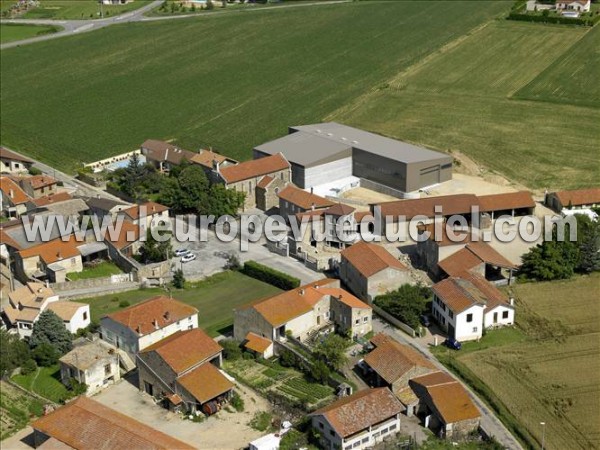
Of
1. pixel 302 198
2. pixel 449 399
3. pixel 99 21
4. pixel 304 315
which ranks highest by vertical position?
pixel 99 21

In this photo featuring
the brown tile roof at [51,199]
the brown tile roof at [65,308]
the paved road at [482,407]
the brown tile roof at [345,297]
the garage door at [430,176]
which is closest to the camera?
the paved road at [482,407]

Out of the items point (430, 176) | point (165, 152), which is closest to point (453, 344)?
point (430, 176)

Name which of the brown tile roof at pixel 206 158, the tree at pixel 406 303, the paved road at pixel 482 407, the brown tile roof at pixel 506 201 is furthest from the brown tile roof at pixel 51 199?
the brown tile roof at pixel 506 201

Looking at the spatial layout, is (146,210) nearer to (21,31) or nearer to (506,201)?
(506,201)

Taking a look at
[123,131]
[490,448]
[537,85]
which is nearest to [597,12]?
[537,85]

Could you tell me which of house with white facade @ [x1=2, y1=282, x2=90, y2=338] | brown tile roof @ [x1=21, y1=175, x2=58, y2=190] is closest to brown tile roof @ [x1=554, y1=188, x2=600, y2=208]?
house with white facade @ [x1=2, y1=282, x2=90, y2=338]

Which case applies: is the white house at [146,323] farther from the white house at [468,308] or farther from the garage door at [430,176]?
the garage door at [430,176]

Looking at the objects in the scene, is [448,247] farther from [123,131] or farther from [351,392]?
[123,131]
